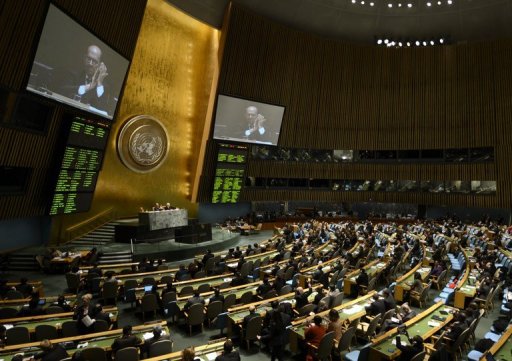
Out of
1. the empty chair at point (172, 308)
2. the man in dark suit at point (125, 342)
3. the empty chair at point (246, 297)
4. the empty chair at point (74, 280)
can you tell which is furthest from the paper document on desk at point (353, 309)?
the empty chair at point (74, 280)

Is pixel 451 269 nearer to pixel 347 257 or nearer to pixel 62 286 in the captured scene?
pixel 347 257

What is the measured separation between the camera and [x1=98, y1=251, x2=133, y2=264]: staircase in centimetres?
1402

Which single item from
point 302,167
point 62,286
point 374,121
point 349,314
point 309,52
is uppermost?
point 309,52

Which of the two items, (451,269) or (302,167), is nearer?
(451,269)

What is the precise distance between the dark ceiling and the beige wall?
236 cm

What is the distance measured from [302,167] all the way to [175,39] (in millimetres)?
12599

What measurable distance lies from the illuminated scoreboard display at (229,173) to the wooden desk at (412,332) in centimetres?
1575

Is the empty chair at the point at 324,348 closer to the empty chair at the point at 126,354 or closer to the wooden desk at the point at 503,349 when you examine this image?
the wooden desk at the point at 503,349

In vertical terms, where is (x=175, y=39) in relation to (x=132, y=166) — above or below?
above

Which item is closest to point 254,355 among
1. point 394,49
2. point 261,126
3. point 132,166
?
point 132,166

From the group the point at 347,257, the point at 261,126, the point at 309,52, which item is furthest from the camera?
the point at 309,52

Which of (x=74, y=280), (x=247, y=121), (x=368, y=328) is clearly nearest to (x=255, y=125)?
(x=247, y=121)

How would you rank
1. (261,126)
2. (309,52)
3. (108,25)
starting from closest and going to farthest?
(108,25), (261,126), (309,52)

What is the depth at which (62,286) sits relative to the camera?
11.6 m
